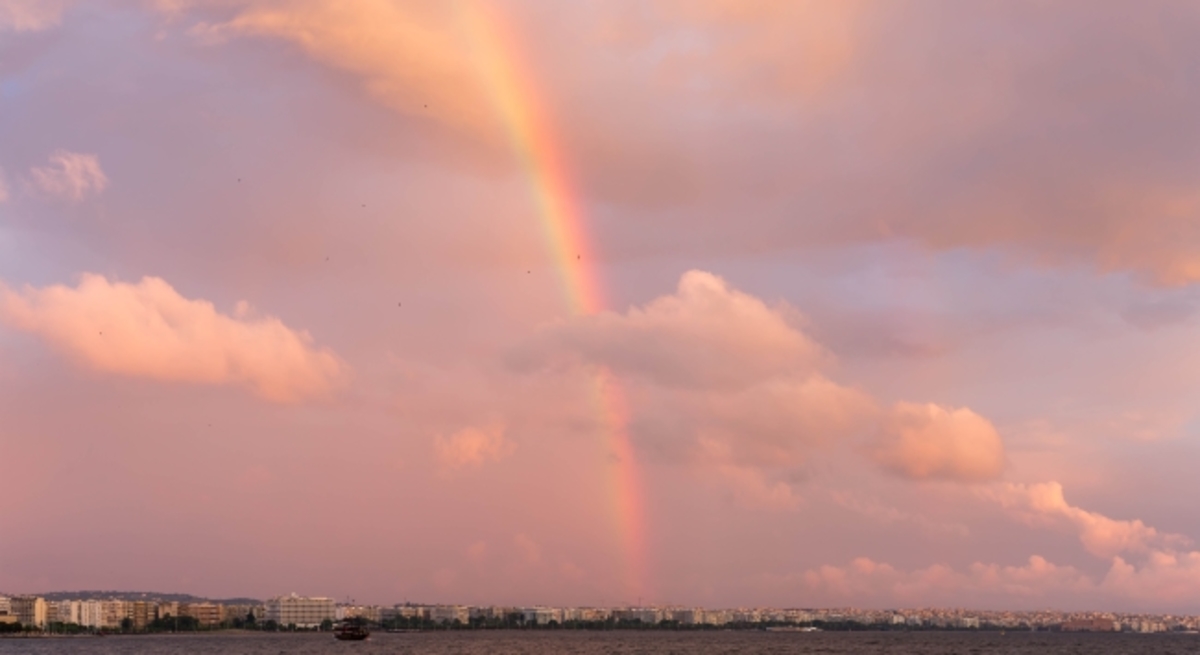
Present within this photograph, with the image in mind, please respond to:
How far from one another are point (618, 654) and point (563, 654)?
31.7ft

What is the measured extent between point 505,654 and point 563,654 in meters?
10.3

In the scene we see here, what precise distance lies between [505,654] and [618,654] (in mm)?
19869

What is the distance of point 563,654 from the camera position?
19862 centimetres

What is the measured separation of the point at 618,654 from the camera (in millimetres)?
199625

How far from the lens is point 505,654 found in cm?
19612
